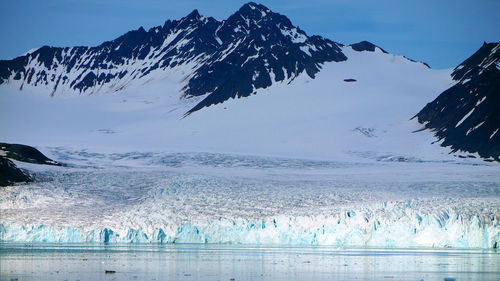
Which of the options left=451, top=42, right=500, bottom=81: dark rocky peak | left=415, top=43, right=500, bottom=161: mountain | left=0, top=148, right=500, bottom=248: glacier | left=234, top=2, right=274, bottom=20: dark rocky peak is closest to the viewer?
left=0, top=148, right=500, bottom=248: glacier

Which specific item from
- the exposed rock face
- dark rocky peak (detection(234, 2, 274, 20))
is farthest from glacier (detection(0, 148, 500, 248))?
dark rocky peak (detection(234, 2, 274, 20))

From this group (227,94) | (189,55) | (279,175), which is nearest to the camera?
(279,175)

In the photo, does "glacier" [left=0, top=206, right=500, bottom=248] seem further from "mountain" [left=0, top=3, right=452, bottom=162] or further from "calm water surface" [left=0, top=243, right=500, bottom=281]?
"mountain" [left=0, top=3, right=452, bottom=162]

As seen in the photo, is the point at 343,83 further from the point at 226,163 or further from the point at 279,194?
the point at 279,194

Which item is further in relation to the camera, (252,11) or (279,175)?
(252,11)

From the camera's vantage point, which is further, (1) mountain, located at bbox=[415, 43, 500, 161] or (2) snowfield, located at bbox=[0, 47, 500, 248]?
(1) mountain, located at bbox=[415, 43, 500, 161]

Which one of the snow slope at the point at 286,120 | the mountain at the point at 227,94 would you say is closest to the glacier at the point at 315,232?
the mountain at the point at 227,94

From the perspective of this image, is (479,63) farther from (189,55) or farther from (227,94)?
(189,55)

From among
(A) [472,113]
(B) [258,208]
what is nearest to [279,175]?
(B) [258,208]
